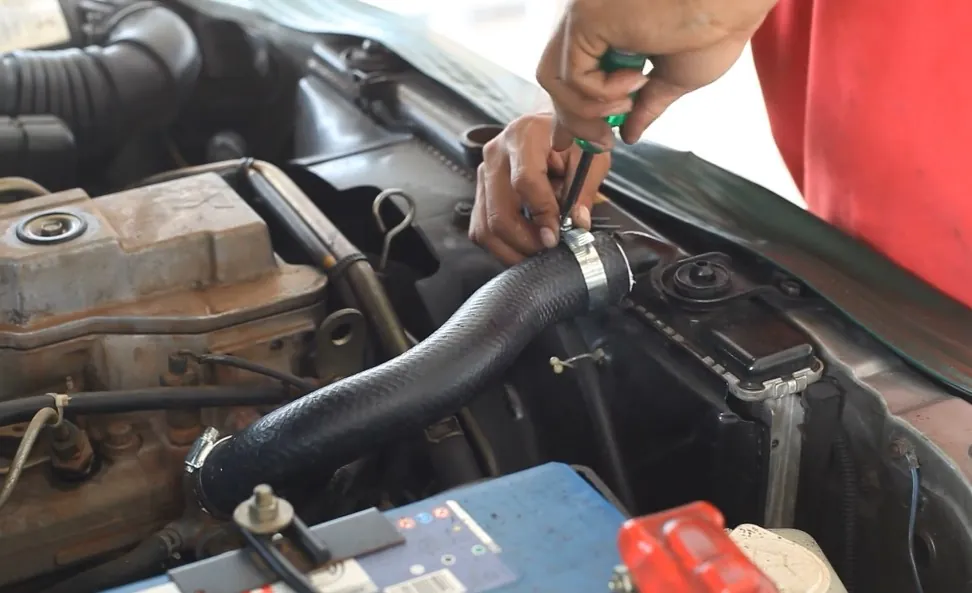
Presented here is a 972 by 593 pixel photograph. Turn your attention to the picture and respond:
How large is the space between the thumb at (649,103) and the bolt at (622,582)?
37 centimetres

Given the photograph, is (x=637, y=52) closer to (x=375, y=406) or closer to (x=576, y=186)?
(x=576, y=186)

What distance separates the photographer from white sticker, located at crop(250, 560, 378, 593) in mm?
560

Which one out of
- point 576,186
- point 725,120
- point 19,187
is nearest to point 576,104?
point 576,186

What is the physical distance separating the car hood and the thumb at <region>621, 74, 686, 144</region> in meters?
0.23

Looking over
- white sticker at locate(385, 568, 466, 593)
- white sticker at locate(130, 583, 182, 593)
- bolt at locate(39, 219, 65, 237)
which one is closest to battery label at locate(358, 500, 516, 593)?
white sticker at locate(385, 568, 466, 593)

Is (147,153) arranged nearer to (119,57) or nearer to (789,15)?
(119,57)

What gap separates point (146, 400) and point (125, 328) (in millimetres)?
74

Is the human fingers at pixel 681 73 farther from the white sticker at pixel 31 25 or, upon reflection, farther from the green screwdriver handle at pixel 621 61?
the white sticker at pixel 31 25

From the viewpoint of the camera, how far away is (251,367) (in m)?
0.88

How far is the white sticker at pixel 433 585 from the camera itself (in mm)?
566

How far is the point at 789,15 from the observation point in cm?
116

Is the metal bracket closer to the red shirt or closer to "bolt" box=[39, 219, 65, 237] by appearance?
"bolt" box=[39, 219, 65, 237]

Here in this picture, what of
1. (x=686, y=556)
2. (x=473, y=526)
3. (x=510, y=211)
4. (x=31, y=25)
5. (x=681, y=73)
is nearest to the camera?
(x=686, y=556)

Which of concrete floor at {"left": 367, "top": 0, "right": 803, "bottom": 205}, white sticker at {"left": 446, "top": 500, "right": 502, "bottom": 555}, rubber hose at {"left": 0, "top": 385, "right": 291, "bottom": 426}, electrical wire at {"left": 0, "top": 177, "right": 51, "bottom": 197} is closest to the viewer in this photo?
white sticker at {"left": 446, "top": 500, "right": 502, "bottom": 555}
